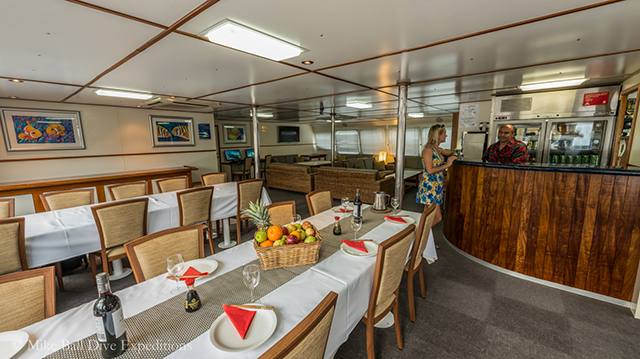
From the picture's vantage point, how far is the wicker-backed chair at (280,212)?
229cm

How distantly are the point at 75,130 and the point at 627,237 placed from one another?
832 centimetres

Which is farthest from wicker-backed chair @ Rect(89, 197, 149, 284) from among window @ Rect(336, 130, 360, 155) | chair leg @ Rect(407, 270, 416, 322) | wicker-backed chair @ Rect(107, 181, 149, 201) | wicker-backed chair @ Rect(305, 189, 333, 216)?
window @ Rect(336, 130, 360, 155)

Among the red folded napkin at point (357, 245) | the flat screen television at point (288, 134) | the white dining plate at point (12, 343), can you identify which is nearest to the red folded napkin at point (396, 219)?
the red folded napkin at point (357, 245)

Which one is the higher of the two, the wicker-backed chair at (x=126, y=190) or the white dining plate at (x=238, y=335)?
the wicker-backed chair at (x=126, y=190)

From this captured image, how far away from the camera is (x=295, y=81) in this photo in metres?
3.51

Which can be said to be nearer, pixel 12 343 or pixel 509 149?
pixel 12 343

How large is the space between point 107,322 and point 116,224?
6.53ft

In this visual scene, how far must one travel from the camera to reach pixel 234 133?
9.71 metres

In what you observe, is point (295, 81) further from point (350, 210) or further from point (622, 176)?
point (622, 176)

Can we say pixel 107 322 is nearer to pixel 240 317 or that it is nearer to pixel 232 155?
pixel 240 317

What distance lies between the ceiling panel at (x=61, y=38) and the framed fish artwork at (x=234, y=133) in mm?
6683

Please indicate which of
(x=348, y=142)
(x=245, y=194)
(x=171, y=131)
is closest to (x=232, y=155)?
(x=171, y=131)

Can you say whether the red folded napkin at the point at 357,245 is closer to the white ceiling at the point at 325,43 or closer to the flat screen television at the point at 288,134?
the white ceiling at the point at 325,43

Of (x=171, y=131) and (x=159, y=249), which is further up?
(x=171, y=131)
